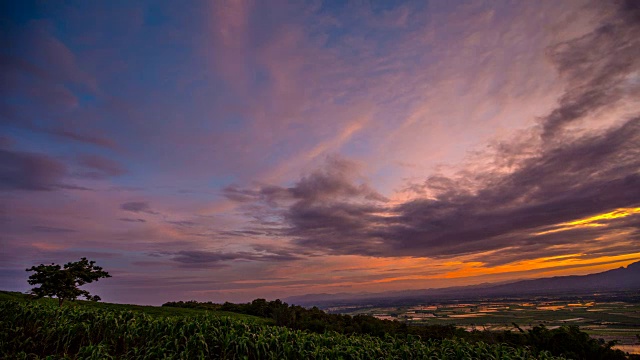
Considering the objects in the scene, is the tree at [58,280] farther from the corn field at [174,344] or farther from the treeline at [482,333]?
the treeline at [482,333]

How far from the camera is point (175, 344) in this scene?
15938mm

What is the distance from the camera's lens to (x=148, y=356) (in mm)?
14961

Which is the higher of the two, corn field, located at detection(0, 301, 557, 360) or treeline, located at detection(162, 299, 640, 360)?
corn field, located at detection(0, 301, 557, 360)

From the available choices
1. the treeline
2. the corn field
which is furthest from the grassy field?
the treeline

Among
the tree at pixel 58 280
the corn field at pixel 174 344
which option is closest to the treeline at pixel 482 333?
the corn field at pixel 174 344

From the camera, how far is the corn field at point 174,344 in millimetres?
15367

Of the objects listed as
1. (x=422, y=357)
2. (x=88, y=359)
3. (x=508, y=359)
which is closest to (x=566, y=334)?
(x=508, y=359)

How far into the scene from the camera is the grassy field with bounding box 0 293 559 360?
15.4m

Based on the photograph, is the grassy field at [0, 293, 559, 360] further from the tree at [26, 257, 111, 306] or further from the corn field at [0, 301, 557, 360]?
the tree at [26, 257, 111, 306]

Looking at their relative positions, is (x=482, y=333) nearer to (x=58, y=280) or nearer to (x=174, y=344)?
(x=174, y=344)

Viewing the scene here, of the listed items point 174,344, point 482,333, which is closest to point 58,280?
point 174,344

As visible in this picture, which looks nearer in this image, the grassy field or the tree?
the grassy field

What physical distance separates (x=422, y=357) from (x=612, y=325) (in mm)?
113789

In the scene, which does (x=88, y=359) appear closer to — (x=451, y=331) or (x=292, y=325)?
(x=292, y=325)
